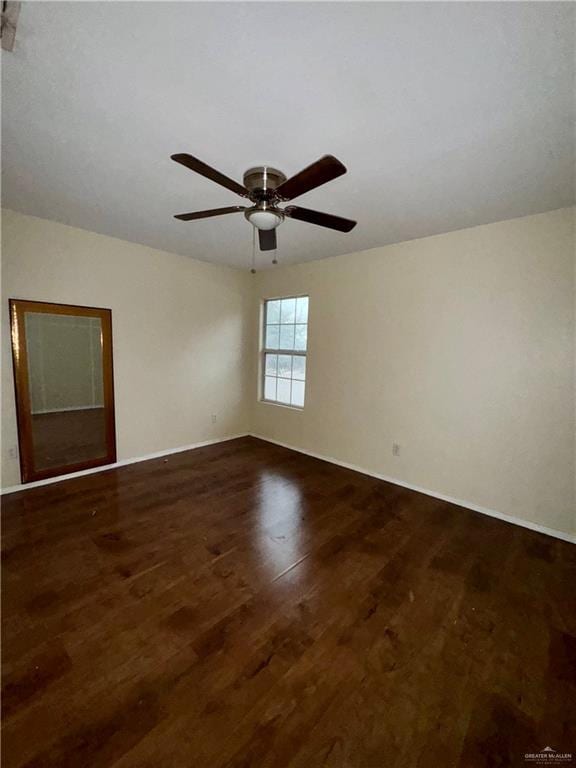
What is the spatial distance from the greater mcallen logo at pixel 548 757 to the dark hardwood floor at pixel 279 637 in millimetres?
20

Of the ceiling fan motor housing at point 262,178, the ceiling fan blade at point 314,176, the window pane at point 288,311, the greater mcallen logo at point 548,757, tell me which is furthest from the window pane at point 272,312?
the greater mcallen logo at point 548,757

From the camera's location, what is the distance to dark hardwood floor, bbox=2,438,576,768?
42.2 inches

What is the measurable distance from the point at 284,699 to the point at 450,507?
7.44ft

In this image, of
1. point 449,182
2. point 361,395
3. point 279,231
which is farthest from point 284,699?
point 279,231

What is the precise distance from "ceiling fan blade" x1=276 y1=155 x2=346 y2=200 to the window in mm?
2506

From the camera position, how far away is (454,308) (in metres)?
2.82

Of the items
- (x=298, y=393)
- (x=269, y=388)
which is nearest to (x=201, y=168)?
(x=298, y=393)

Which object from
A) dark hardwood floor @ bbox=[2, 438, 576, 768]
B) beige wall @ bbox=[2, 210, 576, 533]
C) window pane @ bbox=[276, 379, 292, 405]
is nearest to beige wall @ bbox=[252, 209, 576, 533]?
beige wall @ bbox=[2, 210, 576, 533]

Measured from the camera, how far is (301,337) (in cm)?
423

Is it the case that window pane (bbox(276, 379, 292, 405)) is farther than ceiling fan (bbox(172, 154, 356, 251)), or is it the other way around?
window pane (bbox(276, 379, 292, 405))

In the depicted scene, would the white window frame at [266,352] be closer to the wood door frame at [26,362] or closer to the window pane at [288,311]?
the window pane at [288,311]

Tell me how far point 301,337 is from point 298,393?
83 cm

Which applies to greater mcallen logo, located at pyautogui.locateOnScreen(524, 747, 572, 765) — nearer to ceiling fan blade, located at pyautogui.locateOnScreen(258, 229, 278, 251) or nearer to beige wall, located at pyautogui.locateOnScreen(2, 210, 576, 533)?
beige wall, located at pyautogui.locateOnScreen(2, 210, 576, 533)

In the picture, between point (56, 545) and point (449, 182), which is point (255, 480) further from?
point (449, 182)
